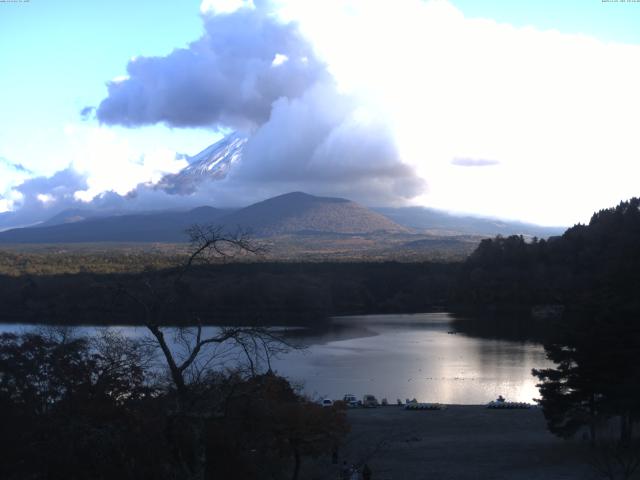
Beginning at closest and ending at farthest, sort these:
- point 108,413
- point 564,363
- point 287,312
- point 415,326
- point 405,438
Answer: point 108,413 → point 564,363 → point 405,438 → point 415,326 → point 287,312

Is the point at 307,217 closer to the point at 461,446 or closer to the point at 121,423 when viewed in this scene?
the point at 461,446

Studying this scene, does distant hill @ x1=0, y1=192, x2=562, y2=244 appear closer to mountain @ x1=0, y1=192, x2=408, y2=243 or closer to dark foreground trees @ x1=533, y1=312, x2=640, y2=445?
mountain @ x1=0, y1=192, x2=408, y2=243

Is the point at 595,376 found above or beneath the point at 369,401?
above

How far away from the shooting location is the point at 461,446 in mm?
13711

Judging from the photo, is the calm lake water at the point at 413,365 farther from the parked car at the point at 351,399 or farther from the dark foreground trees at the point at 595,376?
the dark foreground trees at the point at 595,376

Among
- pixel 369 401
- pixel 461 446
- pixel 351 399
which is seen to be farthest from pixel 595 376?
pixel 351 399

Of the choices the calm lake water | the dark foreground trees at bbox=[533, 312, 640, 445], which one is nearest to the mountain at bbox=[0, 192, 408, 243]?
the calm lake water

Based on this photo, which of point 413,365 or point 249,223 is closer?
point 413,365

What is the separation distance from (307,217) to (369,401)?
132 meters

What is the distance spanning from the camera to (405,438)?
1481cm

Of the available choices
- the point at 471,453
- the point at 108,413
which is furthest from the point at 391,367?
the point at 108,413

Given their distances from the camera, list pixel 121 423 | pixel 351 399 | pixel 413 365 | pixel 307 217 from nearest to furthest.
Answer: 1. pixel 121 423
2. pixel 351 399
3. pixel 413 365
4. pixel 307 217

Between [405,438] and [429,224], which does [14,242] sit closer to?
[429,224]

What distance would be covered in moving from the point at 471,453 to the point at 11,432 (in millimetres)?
8547
